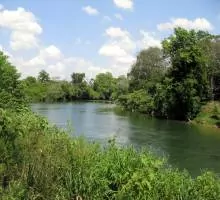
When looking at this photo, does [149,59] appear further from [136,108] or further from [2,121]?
[2,121]

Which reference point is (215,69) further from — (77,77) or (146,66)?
(77,77)

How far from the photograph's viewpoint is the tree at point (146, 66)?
82812 millimetres

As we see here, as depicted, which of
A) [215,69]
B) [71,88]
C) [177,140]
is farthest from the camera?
[71,88]

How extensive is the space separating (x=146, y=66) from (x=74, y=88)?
4788 cm

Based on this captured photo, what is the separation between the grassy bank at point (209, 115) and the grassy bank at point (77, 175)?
4043 centimetres

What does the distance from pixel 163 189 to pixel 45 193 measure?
3320 millimetres

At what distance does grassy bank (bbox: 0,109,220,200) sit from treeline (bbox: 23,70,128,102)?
81109 millimetres

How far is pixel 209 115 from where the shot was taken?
2223 inches

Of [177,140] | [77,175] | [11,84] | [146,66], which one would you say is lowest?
[177,140]

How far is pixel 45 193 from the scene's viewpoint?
11750 mm

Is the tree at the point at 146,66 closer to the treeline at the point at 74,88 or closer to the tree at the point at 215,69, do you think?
the treeline at the point at 74,88

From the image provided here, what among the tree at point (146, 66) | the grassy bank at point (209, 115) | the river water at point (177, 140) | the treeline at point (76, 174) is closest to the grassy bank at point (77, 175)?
the treeline at point (76, 174)

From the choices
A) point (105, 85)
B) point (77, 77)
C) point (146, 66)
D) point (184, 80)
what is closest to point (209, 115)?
point (184, 80)

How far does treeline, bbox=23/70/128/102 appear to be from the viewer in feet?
386
